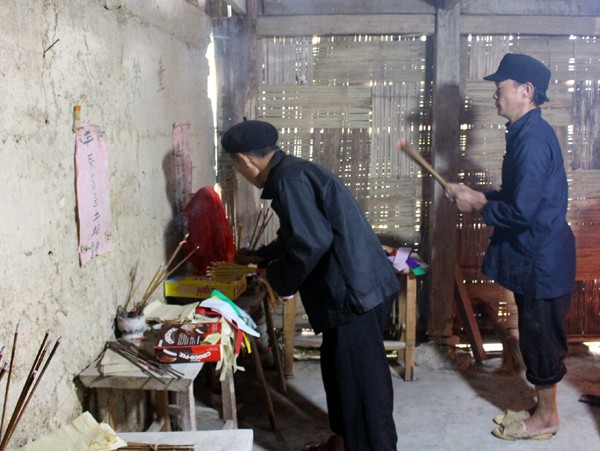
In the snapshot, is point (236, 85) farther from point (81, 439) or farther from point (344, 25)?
point (81, 439)

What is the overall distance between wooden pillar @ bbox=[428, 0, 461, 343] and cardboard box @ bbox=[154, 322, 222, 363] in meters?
3.00

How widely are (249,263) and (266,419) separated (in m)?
1.16

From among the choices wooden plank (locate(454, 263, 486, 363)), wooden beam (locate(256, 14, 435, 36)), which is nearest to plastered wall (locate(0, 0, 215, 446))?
wooden beam (locate(256, 14, 435, 36))

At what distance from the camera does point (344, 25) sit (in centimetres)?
557

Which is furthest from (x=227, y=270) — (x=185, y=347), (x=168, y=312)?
(x=185, y=347)

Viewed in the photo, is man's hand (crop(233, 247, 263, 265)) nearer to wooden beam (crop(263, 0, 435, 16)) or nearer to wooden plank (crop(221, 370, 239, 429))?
Result: wooden plank (crop(221, 370, 239, 429))

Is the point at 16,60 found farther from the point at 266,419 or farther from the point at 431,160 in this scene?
the point at 431,160

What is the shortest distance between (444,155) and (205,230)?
7.66 feet

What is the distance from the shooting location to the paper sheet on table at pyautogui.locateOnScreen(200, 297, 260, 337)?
11.7 feet

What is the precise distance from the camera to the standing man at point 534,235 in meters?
4.07

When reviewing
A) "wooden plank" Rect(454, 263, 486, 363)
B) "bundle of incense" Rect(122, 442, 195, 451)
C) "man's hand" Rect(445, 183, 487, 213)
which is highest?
"man's hand" Rect(445, 183, 487, 213)

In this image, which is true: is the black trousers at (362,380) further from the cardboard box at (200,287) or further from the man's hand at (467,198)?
the man's hand at (467,198)

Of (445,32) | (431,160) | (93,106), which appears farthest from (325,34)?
(93,106)

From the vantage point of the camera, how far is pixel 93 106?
321 centimetres
